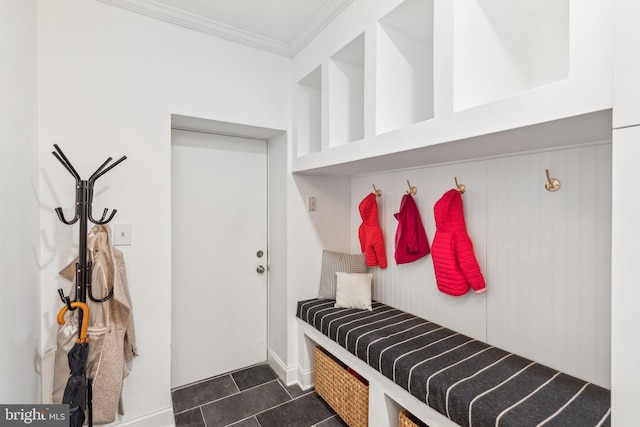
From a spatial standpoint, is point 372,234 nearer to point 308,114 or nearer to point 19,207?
point 308,114

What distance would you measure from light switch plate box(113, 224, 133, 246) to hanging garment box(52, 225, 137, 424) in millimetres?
141

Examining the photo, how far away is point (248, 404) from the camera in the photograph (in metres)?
2.12

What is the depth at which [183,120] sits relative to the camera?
208cm

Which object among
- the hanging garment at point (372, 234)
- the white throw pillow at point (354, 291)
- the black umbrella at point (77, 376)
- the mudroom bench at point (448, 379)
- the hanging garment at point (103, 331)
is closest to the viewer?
the mudroom bench at point (448, 379)

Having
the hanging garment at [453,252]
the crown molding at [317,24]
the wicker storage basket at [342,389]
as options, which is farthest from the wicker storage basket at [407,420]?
the crown molding at [317,24]

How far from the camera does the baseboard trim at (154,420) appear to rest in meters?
1.81

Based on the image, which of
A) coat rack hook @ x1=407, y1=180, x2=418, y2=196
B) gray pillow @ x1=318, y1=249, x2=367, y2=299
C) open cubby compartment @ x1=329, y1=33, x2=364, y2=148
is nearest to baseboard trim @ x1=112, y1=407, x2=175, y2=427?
gray pillow @ x1=318, y1=249, x2=367, y2=299

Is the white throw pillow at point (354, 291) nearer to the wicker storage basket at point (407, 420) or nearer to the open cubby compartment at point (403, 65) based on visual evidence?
the wicker storage basket at point (407, 420)

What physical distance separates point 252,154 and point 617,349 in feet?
7.98

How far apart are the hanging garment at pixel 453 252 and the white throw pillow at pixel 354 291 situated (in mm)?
588

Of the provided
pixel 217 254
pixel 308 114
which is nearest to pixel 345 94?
pixel 308 114

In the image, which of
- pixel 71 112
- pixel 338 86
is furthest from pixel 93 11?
pixel 338 86

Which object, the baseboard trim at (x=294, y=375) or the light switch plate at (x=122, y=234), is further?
the baseboard trim at (x=294, y=375)

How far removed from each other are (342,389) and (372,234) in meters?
1.09
